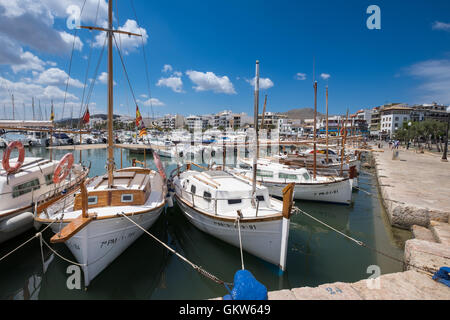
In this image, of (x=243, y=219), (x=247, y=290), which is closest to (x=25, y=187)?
(x=243, y=219)

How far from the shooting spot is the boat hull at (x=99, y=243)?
6.64m

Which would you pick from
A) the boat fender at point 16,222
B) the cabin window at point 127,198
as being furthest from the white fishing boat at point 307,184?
the boat fender at point 16,222

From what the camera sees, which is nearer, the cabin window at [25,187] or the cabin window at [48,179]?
the cabin window at [25,187]

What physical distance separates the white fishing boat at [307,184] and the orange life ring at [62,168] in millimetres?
11583

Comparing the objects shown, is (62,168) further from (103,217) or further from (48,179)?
(103,217)

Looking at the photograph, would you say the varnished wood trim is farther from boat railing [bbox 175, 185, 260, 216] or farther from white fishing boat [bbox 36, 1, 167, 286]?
white fishing boat [bbox 36, 1, 167, 286]

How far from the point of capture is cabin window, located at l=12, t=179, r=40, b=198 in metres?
9.44

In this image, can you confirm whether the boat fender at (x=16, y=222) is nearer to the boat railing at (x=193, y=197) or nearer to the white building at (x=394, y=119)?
the boat railing at (x=193, y=197)

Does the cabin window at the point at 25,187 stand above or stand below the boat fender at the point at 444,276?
above

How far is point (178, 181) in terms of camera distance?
13000 millimetres

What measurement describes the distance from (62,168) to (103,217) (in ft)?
20.0

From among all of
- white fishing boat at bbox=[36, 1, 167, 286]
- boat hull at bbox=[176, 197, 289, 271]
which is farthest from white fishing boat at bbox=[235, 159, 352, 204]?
white fishing boat at bbox=[36, 1, 167, 286]

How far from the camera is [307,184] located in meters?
15.6
